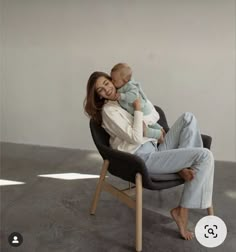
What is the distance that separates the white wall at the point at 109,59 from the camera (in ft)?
10.5

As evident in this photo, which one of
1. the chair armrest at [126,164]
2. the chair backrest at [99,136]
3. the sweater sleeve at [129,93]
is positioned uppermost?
the sweater sleeve at [129,93]

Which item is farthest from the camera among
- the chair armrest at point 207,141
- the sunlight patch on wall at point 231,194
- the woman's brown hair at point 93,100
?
the sunlight patch on wall at point 231,194

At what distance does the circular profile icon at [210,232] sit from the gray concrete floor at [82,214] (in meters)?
0.04

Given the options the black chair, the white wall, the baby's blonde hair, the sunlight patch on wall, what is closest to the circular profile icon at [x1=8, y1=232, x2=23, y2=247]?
the black chair

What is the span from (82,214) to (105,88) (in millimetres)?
865

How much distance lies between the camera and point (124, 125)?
84.0 inches

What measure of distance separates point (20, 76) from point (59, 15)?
29.0 inches

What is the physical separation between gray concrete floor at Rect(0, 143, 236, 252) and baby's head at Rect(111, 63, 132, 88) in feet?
2.85

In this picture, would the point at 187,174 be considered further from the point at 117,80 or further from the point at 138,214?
the point at 117,80

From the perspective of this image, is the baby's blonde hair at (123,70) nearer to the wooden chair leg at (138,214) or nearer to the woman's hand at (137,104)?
the woman's hand at (137,104)

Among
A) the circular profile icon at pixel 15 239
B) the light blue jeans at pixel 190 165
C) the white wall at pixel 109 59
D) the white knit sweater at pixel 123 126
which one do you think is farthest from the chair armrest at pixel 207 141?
the circular profile icon at pixel 15 239

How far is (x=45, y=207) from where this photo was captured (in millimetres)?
2557

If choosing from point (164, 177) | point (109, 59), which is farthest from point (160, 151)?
point (109, 59)

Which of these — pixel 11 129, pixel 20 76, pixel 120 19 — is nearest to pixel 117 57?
pixel 120 19
